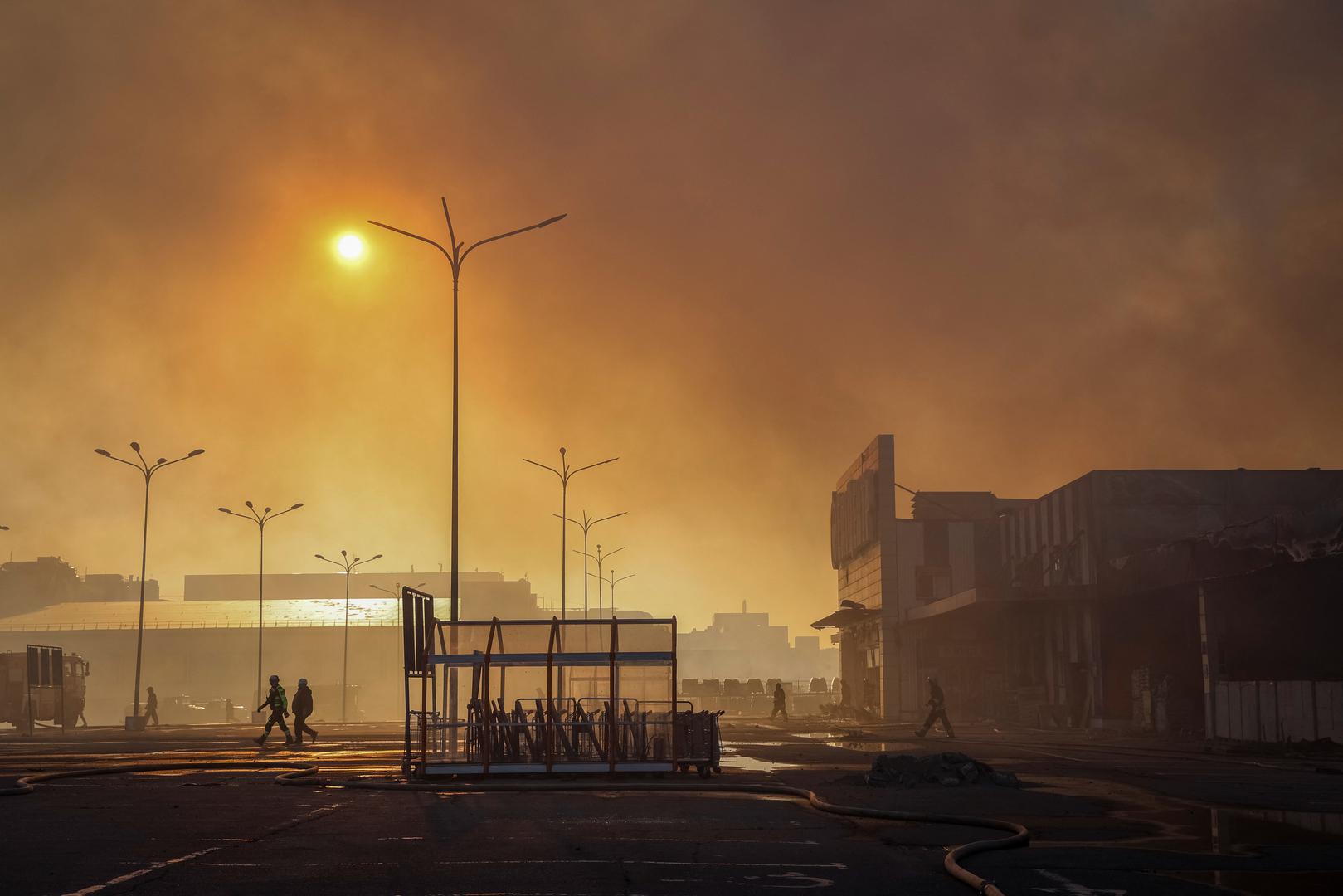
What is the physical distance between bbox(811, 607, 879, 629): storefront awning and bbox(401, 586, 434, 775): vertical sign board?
4907 cm

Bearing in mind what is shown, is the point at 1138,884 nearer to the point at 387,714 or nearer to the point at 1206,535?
the point at 1206,535

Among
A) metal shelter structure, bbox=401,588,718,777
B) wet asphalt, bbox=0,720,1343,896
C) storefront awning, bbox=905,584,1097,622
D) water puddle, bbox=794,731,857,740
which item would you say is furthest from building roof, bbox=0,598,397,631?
wet asphalt, bbox=0,720,1343,896

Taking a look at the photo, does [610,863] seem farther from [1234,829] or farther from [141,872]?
[1234,829]

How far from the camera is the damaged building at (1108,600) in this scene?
36531 mm

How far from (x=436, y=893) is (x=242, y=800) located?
9256 millimetres

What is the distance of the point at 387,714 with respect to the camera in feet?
378

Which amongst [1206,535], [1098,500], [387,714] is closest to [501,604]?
[387,714]

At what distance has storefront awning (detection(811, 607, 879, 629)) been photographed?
7325cm

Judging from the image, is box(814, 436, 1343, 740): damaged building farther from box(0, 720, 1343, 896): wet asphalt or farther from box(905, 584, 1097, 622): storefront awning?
box(0, 720, 1343, 896): wet asphalt

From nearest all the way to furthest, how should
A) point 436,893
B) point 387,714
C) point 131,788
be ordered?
1. point 436,893
2. point 131,788
3. point 387,714

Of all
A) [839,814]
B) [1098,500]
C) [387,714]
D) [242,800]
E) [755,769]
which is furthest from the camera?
[387,714]

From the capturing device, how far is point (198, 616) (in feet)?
434

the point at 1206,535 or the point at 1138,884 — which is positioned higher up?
the point at 1206,535

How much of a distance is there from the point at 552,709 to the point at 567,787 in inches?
112
